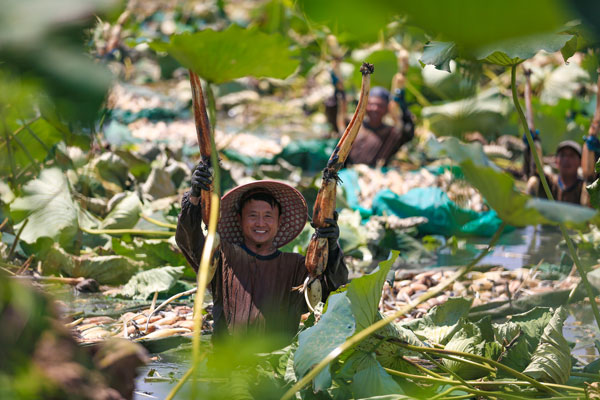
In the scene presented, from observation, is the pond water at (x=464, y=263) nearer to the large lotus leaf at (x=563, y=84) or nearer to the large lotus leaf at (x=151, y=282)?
the large lotus leaf at (x=151, y=282)

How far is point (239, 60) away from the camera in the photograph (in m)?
1.25

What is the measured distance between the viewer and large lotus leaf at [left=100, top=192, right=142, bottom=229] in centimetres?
315

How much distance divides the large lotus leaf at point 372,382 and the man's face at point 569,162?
315cm

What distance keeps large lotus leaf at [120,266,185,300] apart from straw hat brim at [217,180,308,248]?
2.32 feet

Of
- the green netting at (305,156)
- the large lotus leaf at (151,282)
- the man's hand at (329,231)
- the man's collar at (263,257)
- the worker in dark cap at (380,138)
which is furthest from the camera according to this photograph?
the worker in dark cap at (380,138)

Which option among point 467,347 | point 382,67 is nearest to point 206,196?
point 467,347

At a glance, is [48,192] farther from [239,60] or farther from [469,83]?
[469,83]

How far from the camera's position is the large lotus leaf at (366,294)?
4.68 feet

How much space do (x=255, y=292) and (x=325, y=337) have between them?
2.02 feet

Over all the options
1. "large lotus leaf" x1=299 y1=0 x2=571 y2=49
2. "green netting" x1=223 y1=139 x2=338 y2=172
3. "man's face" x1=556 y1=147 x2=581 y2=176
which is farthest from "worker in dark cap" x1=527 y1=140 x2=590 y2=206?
"large lotus leaf" x1=299 y1=0 x2=571 y2=49

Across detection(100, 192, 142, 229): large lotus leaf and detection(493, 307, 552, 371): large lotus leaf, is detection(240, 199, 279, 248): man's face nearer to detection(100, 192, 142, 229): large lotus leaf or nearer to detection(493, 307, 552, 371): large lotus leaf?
detection(493, 307, 552, 371): large lotus leaf

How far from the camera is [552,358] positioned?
5.37ft

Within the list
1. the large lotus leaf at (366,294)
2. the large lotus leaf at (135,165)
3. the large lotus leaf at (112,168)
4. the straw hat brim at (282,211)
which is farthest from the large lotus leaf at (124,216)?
the large lotus leaf at (366,294)

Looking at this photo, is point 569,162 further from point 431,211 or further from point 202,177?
point 202,177
